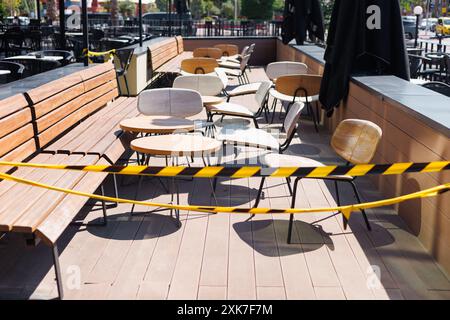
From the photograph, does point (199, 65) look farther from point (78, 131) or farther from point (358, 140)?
point (358, 140)

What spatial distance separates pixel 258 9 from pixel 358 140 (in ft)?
112

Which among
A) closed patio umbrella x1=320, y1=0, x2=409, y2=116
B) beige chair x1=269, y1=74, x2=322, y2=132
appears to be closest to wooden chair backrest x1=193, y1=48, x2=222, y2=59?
beige chair x1=269, y1=74, x2=322, y2=132

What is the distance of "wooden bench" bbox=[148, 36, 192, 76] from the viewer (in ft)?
39.3

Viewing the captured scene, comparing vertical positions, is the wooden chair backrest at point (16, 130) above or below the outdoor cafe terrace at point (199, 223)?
above

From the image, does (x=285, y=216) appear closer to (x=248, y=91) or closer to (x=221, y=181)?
(x=221, y=181)

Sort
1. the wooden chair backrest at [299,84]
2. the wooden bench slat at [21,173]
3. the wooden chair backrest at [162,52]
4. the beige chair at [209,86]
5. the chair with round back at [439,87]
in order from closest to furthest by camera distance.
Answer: the wooden bench slat at [21,173] < the beige chair at [209,86] < the chair with round back at [439,87] < the wooden chair backrest at [299,84] < the wooden chair backrest at [162,52]

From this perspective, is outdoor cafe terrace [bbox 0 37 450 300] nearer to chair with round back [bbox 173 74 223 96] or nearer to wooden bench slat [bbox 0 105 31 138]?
wooden bench slat [bbox 0 105 31 138]

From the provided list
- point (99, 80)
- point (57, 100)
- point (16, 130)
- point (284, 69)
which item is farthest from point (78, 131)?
point (284, 69)

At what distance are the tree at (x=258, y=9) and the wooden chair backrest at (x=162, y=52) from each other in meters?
22.1

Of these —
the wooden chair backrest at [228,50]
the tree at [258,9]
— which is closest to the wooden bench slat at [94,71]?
the wooden chair backrest at [228,50]

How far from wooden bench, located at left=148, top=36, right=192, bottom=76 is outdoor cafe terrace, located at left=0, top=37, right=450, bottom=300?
5318 mm

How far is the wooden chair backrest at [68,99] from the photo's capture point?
16.4 ft

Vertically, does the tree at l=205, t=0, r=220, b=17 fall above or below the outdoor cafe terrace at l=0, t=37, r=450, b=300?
above

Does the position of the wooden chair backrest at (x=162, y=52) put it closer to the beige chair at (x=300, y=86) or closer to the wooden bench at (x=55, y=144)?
the beige chair at (x=300, y=86)
